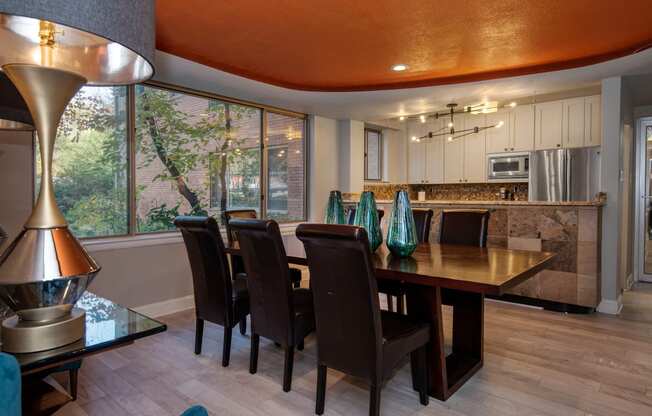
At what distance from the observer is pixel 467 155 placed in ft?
20.0

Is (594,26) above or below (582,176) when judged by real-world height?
above

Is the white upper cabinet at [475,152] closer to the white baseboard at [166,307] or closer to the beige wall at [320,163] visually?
the beige wall at [320,163]

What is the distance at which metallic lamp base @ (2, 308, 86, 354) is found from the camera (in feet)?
2.81

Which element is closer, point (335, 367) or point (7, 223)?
point (335, 367)

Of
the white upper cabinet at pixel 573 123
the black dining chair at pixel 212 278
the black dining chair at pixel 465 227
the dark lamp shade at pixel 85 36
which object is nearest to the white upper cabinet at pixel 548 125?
the white upper cabinet at pixel 573 123

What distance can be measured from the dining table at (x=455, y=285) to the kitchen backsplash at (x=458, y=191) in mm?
3248

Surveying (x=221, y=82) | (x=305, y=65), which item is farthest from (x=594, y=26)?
(x=221, y=82)

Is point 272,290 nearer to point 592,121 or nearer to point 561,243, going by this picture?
point 561,243

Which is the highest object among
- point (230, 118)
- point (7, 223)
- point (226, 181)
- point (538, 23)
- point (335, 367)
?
point (538, 23)

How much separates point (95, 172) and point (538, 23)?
3.70 metres

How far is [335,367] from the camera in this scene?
1972 mm

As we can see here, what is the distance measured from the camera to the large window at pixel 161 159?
11.1ft

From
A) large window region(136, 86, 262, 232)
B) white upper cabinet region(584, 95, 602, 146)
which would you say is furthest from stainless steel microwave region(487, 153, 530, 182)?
large window region(136, 86, 262, 232)

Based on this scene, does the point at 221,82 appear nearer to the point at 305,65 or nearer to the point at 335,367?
the point at 305,65
